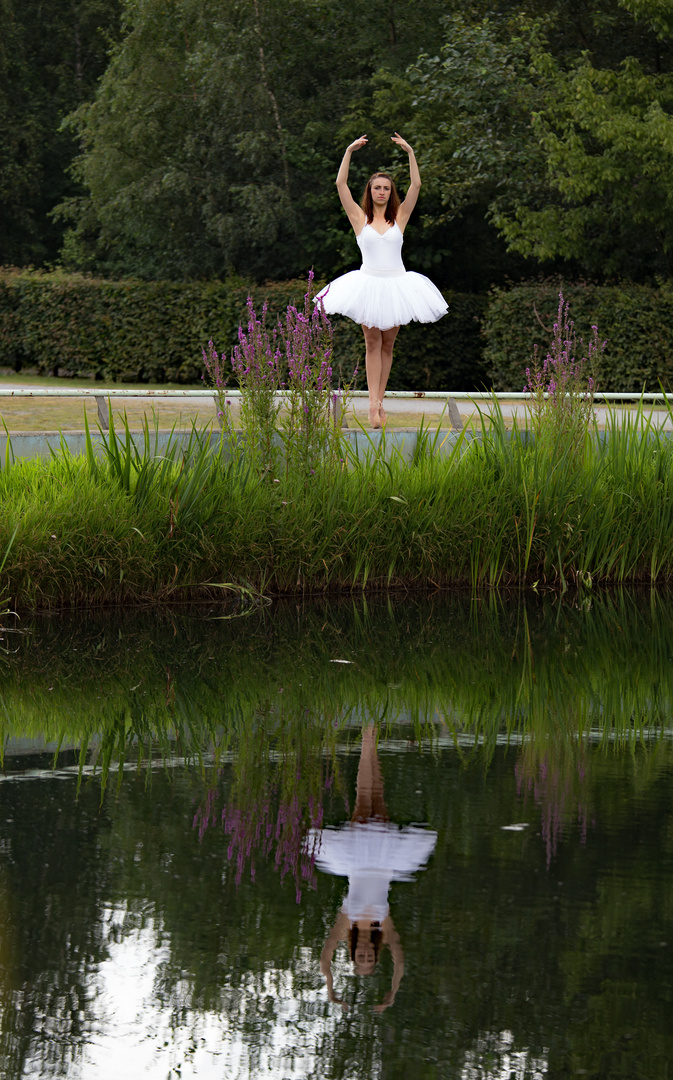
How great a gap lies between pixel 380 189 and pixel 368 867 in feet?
25.2

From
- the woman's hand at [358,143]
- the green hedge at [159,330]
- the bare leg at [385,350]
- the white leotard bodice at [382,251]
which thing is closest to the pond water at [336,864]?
the woman's hand at [358,143]

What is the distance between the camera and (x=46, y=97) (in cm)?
3778

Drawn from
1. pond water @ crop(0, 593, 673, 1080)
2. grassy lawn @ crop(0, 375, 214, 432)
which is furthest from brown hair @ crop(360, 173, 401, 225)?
pond water @ crop(0, 593, 673, 1080)

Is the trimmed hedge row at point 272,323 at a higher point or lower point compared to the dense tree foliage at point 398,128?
lower

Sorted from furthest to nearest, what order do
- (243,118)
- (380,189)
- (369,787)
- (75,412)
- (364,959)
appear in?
(243,118)
(75,412)
(380,189)
(369,787)
(364,959)

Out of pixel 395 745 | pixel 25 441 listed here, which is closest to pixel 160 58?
pixel 25 441

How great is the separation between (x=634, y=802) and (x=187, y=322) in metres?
21.6

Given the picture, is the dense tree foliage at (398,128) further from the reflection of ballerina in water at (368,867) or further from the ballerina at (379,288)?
the reflection of ballerina in water at (368,867)

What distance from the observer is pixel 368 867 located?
13.4 ft

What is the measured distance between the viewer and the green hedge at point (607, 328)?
21.5m

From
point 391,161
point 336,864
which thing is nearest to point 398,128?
point 391,161

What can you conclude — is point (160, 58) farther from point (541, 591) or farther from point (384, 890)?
point (384, 890)

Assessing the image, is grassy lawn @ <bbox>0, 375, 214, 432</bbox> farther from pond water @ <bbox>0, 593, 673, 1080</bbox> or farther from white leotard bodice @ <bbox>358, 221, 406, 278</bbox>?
pond water @ <bbox>0, 593, 673, 1080</bbox>

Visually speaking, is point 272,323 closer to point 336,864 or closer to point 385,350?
point 385,350
